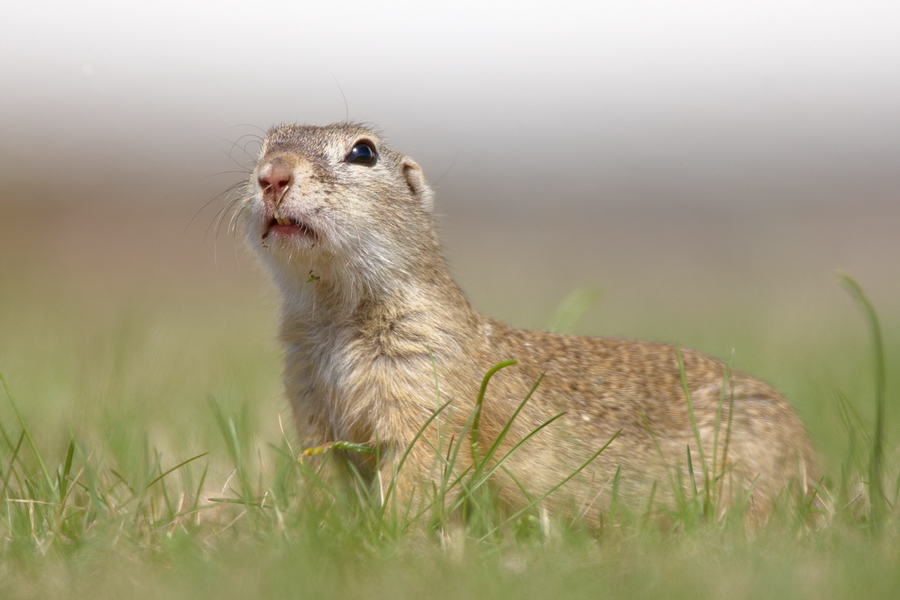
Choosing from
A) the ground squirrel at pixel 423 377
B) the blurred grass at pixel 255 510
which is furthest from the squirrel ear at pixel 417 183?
the blurred grass at pixel 255 510

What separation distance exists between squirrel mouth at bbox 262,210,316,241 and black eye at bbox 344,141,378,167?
2.58ft

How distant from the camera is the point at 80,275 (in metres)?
19.6

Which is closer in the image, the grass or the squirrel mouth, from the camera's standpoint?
the grass

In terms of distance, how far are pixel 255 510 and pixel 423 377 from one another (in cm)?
112

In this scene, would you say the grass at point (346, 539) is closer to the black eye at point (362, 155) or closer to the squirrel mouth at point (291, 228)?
the squirrel mouth at point (291, 228)

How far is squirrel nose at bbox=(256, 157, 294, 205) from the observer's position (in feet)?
15.3

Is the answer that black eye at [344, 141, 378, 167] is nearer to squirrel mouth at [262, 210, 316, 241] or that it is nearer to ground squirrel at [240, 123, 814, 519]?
ground squirrel at [240, 123, 814, 519]

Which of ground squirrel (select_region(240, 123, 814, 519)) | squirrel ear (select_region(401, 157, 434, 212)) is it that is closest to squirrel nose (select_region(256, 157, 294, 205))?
ground squirrel (select_region(240, 123, 814, 519))

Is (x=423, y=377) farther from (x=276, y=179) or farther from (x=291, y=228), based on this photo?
(x=276, y=179)

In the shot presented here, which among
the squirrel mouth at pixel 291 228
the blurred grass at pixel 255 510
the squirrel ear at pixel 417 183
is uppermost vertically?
the squirrel ear at pixel 417 183

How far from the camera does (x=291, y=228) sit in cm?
470

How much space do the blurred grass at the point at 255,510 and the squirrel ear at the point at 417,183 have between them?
44.2 inches

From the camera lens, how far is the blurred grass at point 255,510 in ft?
10.0

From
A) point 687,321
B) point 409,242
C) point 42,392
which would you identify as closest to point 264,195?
point 409,242
